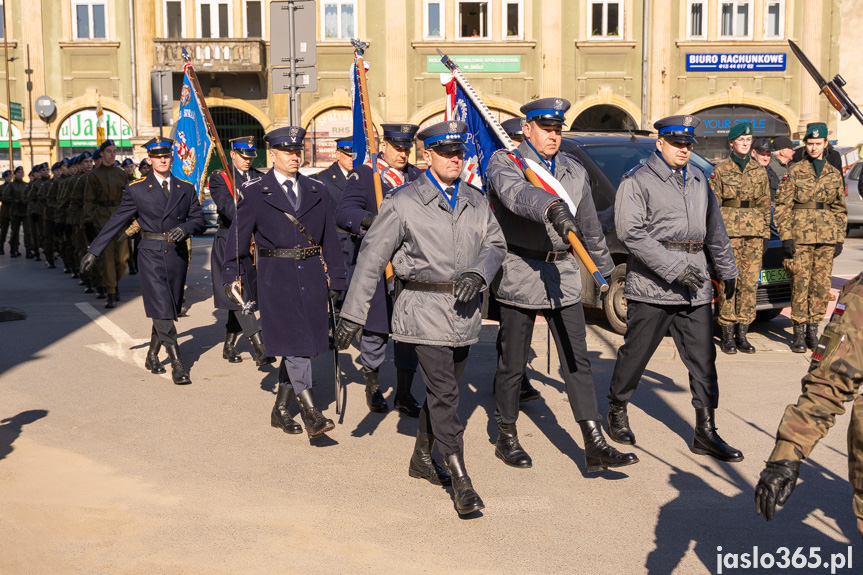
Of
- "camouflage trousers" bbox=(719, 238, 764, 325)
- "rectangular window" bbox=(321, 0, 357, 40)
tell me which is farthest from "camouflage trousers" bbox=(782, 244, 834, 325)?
"rectangular window" bbox=(321, 0, 357, 40)

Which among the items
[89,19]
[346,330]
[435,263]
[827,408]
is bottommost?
[346,330]

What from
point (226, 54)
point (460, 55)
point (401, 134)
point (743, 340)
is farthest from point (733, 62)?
point (401, 134)

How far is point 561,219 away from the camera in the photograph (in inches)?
215

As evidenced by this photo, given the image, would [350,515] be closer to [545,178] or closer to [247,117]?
[545,178]

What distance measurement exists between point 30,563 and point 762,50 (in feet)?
102

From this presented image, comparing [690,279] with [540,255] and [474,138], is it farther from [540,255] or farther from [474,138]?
[474,138]

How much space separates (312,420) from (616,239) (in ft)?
16.0

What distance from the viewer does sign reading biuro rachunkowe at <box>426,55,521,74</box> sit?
32062 millimetres

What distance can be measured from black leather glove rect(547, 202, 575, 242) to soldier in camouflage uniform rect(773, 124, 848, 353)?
16.1 feet

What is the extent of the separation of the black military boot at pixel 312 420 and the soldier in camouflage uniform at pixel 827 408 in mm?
3814

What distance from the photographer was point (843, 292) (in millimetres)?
3395

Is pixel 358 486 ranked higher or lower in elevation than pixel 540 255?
lower

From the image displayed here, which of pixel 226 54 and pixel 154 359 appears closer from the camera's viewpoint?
pixel 154 359

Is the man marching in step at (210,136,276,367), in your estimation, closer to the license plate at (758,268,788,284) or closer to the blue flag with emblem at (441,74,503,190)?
the blue flag with emblem at (441,74,503,190)
